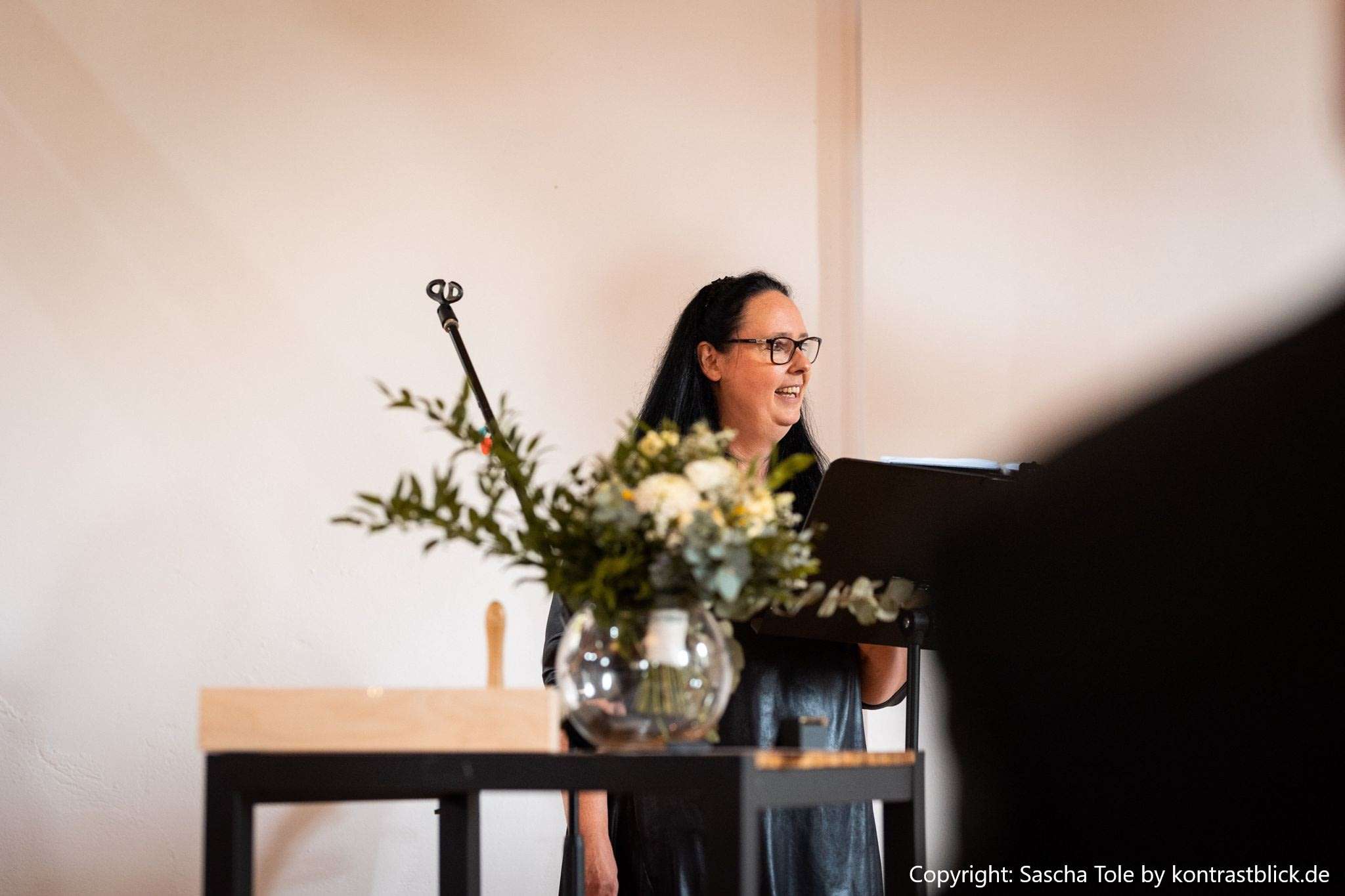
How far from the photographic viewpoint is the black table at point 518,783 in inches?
47.0

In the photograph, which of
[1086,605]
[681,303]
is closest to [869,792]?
[1086,605]

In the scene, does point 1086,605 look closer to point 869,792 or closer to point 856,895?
point 869,792

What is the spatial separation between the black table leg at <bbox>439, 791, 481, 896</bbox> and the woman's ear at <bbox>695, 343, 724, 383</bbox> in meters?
1.24

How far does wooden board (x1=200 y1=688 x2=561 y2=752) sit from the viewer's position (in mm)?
1275

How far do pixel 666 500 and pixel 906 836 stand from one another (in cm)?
48

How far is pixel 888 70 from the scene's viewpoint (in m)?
2.99

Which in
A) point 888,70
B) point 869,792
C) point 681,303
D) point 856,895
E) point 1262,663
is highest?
point 888,70

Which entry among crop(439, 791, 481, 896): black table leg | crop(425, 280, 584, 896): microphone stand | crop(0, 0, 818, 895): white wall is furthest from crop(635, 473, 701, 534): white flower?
crop(0, 0, 818, 895): white wall

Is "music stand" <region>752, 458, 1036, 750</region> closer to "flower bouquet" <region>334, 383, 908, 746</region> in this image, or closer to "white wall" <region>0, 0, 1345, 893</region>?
Result: "flower bouquet" <region>334, 383, 908, 746</region>

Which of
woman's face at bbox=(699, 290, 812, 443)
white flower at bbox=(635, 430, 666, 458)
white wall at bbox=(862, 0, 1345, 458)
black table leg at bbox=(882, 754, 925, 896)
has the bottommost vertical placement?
black table leg at bbox=(882, 754, 925, 896)

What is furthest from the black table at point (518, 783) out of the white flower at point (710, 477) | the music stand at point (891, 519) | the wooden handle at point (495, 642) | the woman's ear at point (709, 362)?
the woman's ear at point (709, 362)

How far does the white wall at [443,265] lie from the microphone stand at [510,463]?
23 cm

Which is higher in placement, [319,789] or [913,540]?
[913,540]

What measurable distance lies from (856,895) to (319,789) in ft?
3.58
